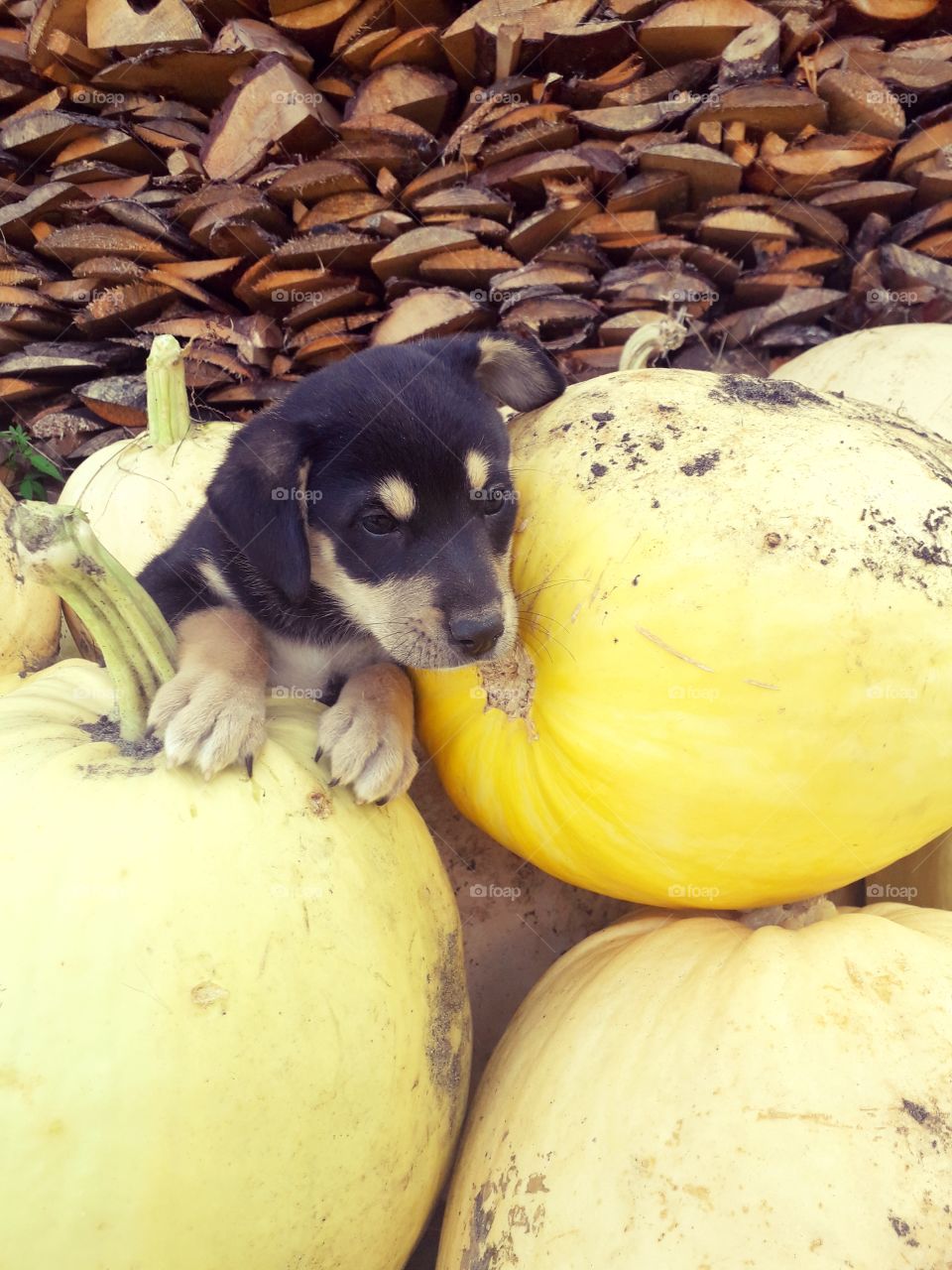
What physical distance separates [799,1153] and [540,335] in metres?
2.80

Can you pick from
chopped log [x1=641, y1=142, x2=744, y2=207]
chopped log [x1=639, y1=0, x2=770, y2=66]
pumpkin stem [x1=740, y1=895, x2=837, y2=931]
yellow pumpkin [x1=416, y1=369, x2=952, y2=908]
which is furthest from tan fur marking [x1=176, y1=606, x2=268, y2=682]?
chopped log [x1=639, y1=0, x2=770, y2=66]

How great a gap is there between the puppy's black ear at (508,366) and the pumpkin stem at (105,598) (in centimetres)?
92

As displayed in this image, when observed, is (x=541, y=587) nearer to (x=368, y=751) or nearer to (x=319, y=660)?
(x=368, y=751)

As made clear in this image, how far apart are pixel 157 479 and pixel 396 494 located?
1182 millimetres

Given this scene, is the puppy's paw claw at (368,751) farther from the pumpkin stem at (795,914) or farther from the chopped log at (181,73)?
the chopped log at (181,73)

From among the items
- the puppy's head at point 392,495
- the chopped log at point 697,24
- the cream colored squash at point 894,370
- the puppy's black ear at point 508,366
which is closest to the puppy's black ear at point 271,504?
the puppy's head at point 392,495

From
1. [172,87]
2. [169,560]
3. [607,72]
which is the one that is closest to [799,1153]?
[169,560]

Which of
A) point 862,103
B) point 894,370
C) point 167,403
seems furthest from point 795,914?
point 862,103

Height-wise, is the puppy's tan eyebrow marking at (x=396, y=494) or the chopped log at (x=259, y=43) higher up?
the chopped log at (x=259, y=43)

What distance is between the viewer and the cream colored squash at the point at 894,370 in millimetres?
2502

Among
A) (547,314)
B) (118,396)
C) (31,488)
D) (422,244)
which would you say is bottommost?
(31,488)

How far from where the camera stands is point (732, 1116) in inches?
53.2

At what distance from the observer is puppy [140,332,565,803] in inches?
66.8

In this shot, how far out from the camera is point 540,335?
11.3 feet
